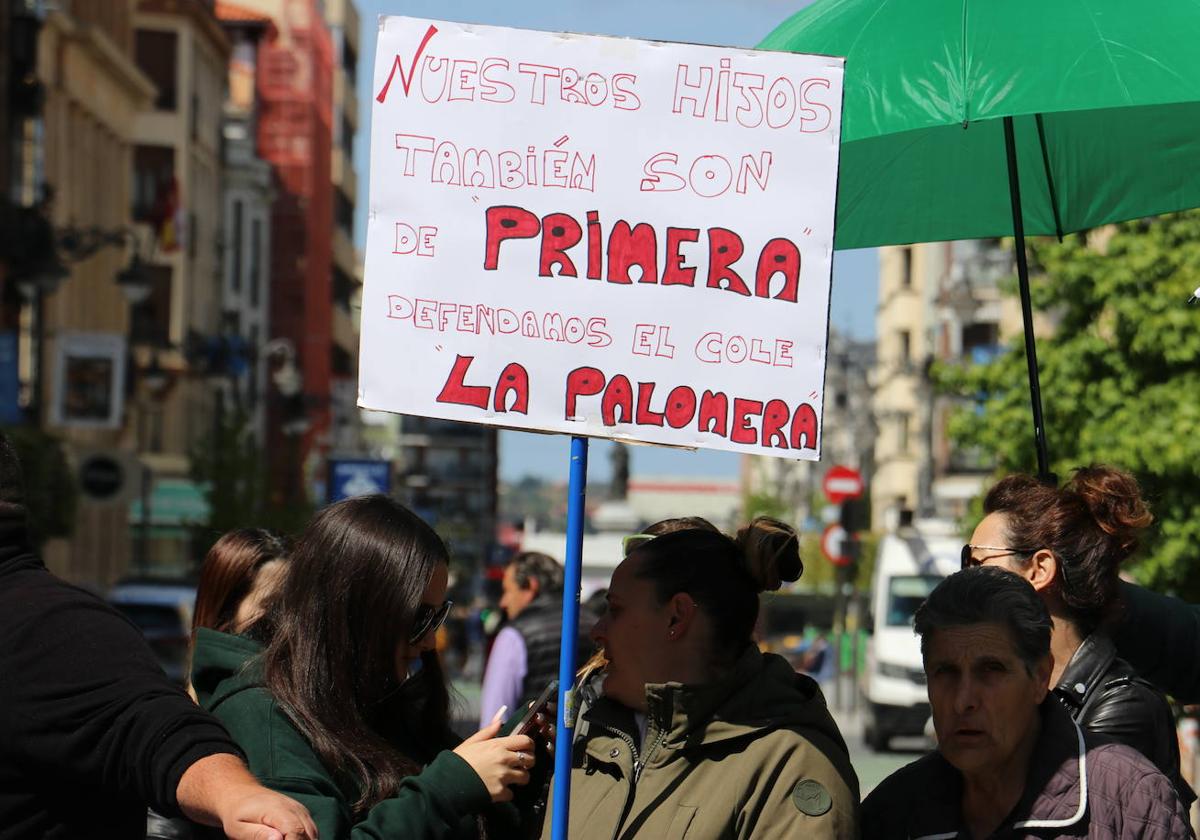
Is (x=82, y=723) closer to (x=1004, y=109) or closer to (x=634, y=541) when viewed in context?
(x=634, y=541)

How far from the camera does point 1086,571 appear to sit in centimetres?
455

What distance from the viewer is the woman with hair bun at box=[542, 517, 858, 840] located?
13.5 feet

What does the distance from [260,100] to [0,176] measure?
172ft

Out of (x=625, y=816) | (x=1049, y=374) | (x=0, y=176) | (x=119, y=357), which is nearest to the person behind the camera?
(x=625, y=816)

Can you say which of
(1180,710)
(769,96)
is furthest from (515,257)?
(1180,710)

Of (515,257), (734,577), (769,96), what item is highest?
(769,96)

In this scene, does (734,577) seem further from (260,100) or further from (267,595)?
(260,100)

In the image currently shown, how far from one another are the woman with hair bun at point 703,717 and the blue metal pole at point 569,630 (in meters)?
0.10

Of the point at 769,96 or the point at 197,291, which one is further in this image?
the point at 197,291

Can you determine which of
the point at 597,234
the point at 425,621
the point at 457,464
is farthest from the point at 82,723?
the point at 457,464

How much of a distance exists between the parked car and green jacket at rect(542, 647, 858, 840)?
20075 mm

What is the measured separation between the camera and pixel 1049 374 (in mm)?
20547

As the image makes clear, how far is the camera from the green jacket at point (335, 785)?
3781mm

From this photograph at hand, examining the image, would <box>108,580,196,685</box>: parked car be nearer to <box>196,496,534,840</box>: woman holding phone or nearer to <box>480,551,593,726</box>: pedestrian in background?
<box>480,551,593,726</box>: pedestrian in background
